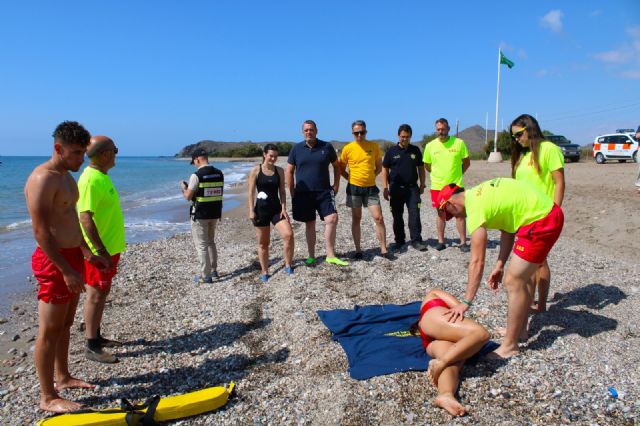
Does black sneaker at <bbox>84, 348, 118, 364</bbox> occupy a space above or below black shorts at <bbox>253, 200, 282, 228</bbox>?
below

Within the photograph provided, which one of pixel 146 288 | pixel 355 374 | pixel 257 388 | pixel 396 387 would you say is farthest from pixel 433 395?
pixel 146 288

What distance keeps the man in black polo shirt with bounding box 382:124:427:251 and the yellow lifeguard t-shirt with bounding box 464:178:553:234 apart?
3929 mm

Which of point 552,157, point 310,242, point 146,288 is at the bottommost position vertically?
point 146,288

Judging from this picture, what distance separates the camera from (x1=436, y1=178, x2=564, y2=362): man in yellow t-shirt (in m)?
3.70

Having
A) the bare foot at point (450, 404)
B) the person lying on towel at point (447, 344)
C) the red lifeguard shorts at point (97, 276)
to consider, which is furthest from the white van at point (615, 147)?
the red lifeguard shorts at point (97, 276)

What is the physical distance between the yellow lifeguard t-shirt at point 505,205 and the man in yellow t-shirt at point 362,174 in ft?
12.0

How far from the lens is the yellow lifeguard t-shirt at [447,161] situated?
7395 millimetres

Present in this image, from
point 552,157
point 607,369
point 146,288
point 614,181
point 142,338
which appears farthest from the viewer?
point 614,181

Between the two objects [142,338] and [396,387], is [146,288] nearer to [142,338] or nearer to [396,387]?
[142,338]

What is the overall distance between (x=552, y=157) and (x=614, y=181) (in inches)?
539

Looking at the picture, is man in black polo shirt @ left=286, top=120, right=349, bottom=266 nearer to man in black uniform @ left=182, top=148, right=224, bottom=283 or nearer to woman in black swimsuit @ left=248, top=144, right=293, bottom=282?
woman in black swimsuit @ left=248, top=144, right=293, bottom=282

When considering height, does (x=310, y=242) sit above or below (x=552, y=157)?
below

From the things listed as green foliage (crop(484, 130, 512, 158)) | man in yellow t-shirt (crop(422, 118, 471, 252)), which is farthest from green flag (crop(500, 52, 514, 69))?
man in yellow t-shirt (crop(422, 118, 471, 252))

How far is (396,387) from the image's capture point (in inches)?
145
